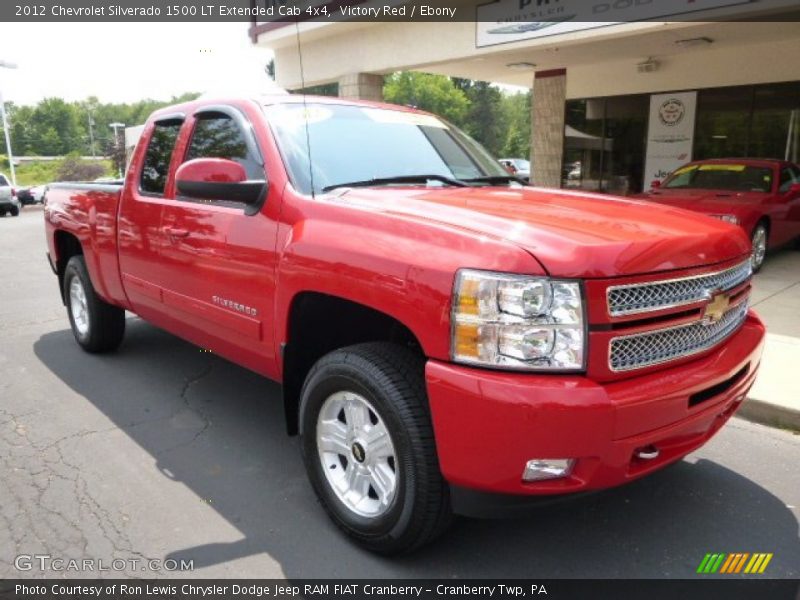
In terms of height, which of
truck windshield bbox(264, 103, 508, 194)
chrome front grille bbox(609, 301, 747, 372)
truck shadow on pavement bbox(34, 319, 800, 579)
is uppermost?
truck windshield bbox(264, 103, 508, 194)

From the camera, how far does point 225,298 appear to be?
3484 millimetres

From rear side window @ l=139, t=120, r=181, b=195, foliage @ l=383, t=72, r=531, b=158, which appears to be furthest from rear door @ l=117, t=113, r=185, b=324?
foliage @ l=383, t=72, r=531, b=158

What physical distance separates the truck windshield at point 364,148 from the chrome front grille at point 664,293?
4.87 ft

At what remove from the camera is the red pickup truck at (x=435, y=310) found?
220 cm

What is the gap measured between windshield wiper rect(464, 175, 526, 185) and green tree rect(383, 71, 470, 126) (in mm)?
81432

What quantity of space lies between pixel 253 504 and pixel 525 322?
5.82ft

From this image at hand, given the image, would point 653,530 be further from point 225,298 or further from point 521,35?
point 521,35

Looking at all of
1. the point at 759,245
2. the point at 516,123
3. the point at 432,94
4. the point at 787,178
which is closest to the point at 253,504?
the point at 759,245

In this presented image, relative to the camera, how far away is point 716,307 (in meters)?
2.65

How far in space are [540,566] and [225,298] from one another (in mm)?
2028

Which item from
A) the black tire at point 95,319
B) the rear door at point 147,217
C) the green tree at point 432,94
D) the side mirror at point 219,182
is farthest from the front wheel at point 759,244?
the green tree at point 432,94

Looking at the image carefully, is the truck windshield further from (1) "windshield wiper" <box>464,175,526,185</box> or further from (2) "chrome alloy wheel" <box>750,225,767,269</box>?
(2) "chrome alloy wheel" <box>750,225,767,269</box>

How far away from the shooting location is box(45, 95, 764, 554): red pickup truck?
2.20 metres

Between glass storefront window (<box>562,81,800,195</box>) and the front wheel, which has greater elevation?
glass storefront window (<box>562,81,800,195</box>)
